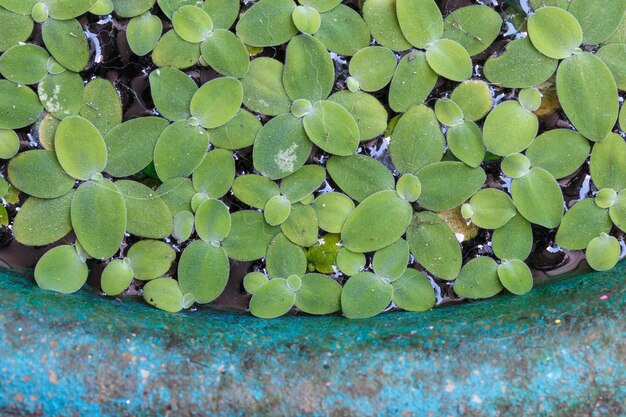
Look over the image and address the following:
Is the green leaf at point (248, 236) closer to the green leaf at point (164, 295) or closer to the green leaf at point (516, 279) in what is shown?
the green leaf at point (164, 295)

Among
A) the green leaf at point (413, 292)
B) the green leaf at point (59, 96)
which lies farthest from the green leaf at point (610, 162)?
the green leaf at point (59, 96)

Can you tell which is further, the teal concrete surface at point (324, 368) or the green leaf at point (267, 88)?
the green leaf at point (267, 88)

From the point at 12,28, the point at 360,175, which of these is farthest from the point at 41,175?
the point at 360,175

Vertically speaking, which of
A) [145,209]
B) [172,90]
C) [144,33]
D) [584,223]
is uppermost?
[144,33]

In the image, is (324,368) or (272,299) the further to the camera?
(272,299)

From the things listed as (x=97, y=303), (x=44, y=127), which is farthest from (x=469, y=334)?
(x=44, y=127)

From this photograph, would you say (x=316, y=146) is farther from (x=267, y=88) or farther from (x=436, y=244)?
(x=436, y=244)

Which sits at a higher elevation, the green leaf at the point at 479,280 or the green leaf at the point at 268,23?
the green leaf at the point at 268,23
